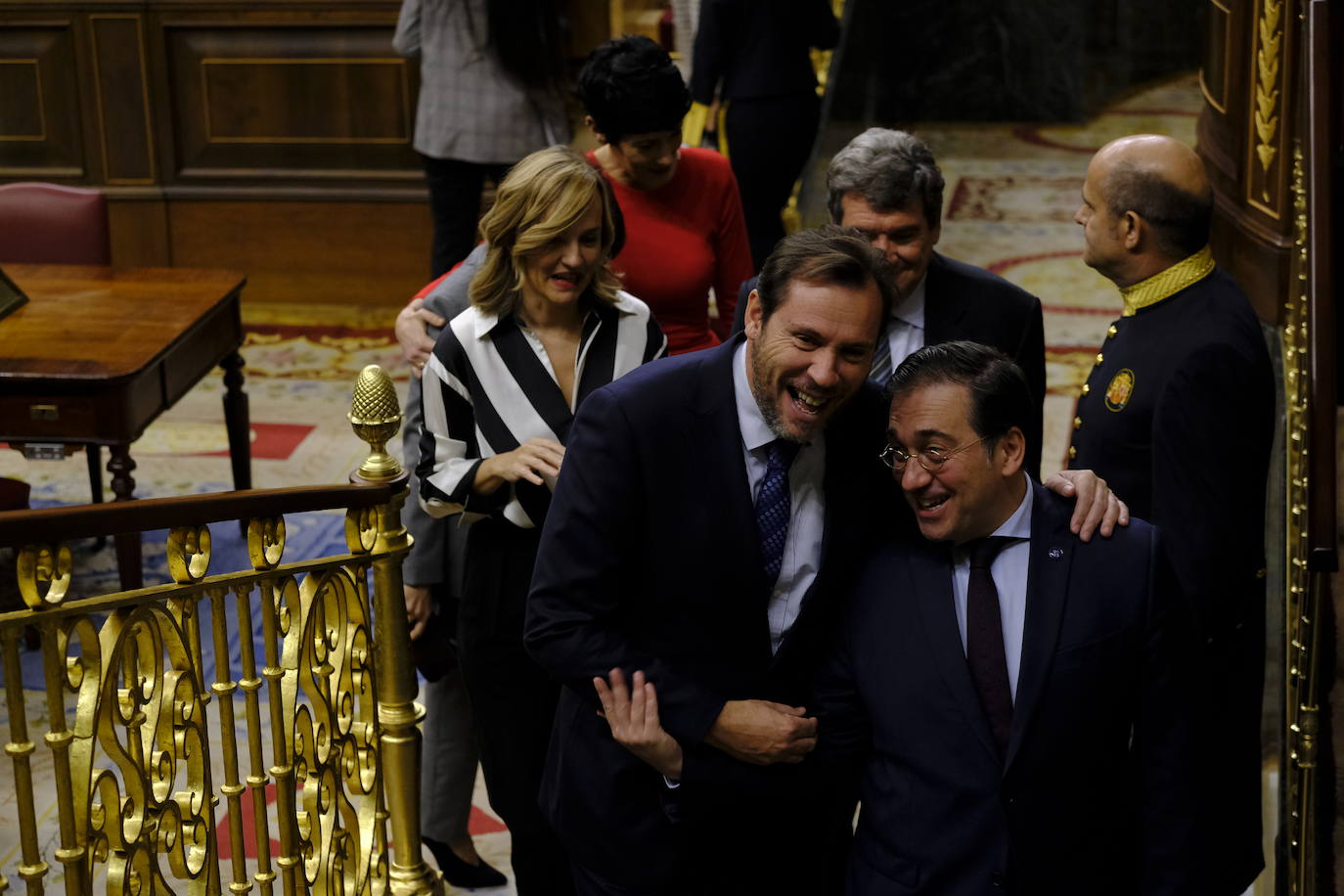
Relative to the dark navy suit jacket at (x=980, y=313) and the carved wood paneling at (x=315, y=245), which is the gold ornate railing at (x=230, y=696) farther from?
the carved wood paneling at (x=315, y=245)

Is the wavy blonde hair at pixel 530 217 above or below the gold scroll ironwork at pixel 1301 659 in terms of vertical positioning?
above

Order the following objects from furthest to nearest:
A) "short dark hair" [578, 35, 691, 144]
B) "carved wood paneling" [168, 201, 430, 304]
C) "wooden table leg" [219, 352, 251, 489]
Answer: "carved wood paneling" [168, 201, 430, 304] → "wooden table leg" [219, 352, 251, 489] → "short dark hair" [578, 35, 691, 144]

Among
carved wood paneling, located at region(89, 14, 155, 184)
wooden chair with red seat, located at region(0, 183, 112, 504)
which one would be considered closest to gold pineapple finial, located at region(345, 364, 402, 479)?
wooden chair with red seat, located at region(0, 183, 112, 504)

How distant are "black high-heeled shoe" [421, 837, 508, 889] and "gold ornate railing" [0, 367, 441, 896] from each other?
44cm

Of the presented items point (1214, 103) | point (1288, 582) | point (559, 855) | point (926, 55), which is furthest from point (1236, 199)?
point (926, 55)

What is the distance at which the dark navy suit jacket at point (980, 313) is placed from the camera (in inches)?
120

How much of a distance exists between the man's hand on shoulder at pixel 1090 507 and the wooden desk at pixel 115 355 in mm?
3069

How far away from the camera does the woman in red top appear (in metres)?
3.44

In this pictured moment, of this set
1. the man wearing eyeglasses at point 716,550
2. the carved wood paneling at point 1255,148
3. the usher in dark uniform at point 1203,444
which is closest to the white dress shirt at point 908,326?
the usher in dark uniform at point 1203,444

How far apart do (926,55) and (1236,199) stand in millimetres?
6217

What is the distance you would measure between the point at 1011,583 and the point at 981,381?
291 millimetres

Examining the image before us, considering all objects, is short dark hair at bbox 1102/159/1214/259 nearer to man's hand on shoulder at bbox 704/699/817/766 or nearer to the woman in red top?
the woman in red top

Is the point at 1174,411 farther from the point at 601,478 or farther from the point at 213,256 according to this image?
the point at 213,256

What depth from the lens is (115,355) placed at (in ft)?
15.5
